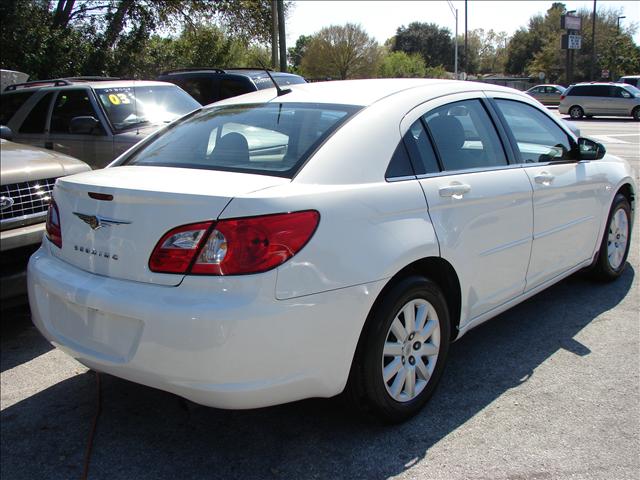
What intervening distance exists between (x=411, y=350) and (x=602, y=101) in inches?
1099

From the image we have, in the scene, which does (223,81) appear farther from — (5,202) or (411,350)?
(411,350)

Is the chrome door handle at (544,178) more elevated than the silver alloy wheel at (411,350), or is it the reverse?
the chrome door handle at (544,178)

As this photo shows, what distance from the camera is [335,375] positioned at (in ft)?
8.88

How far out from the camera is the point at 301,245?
8.36 feet

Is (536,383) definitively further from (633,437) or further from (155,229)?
(155,229)

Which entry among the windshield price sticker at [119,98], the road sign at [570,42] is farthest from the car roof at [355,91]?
the road sign at [570,42]

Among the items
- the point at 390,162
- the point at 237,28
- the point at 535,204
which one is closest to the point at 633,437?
the point at 535,204

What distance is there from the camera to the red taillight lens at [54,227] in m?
3.14

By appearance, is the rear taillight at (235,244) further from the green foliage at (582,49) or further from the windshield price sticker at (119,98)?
the green foliage at (582,49)

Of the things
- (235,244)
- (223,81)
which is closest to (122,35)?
(223,81)

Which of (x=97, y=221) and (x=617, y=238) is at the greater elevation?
(x=97, y=221)

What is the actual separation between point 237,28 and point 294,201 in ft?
77.8

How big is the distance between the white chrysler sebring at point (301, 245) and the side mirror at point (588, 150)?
2.23ft

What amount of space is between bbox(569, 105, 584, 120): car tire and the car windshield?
2466 centimetres
